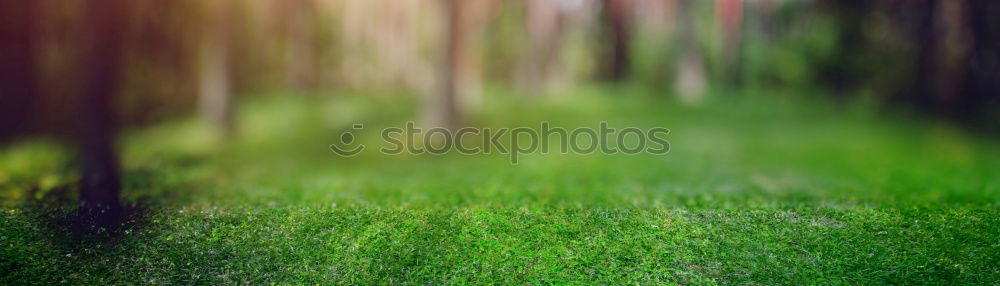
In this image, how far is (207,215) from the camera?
6730 millimetres

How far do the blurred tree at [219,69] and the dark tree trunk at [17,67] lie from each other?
4532 millimetres

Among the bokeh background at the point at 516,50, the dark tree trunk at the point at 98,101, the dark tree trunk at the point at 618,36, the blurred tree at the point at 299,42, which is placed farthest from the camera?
the dark tree trunk at the point at 618,36

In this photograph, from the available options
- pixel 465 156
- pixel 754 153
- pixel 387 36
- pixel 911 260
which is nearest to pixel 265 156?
pixel 465 156

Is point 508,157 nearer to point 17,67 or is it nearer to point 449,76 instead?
point 449,76

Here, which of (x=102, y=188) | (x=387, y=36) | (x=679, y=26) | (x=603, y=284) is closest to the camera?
(x=603, y=284)

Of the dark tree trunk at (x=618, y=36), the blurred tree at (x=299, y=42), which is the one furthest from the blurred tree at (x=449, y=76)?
the dark tree trunk at (x=618, y=36)

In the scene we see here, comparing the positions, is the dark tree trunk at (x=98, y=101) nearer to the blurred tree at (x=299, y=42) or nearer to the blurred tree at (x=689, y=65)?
the blurred tree at (x=299, y=42)

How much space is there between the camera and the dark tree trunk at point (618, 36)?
25094mm

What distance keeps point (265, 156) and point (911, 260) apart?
12962 millimetres

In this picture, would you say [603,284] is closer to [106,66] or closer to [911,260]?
[911,260]

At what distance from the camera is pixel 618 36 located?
25.6 metres

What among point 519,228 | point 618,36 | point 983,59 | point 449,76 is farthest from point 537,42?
point 519,228

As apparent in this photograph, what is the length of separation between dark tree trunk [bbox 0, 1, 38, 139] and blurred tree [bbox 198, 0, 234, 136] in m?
4.53

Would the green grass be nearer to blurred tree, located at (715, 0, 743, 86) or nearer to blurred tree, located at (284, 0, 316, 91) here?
blurred tree, located at (715, 0, 743, 86)
